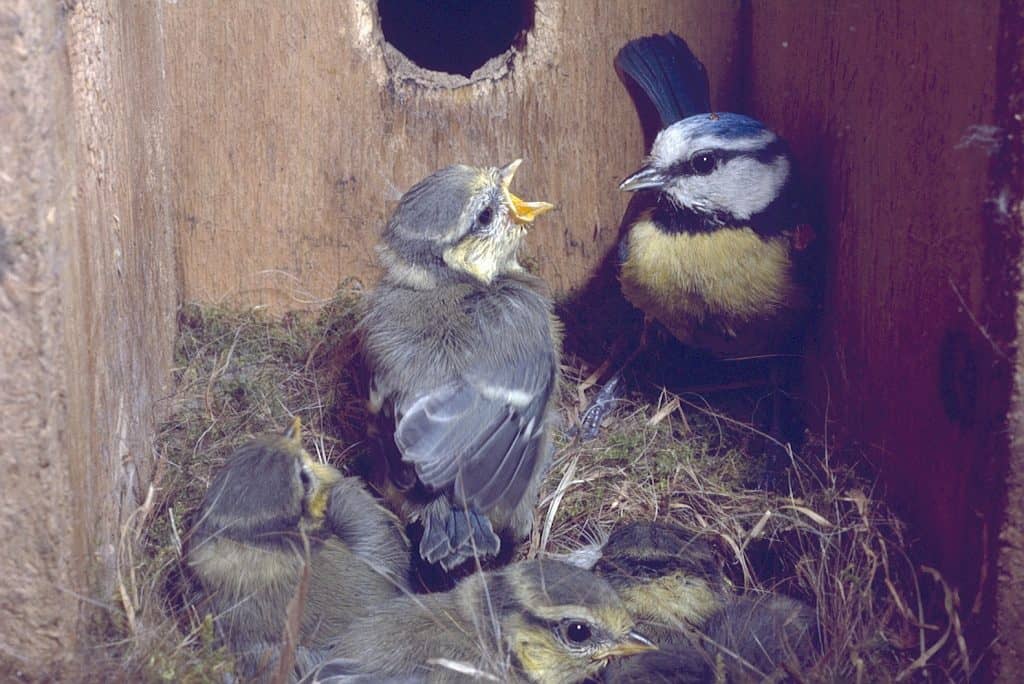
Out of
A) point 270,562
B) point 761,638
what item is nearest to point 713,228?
point 761,638

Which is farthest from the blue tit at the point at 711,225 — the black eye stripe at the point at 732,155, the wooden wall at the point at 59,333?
the wooden wall at the point at 59,333

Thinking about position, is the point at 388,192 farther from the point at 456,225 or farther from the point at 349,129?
the point at 456,225

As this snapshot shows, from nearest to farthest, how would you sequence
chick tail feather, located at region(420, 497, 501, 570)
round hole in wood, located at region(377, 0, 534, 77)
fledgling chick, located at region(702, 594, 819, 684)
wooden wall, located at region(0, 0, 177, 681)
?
wooden wall, located at region(0, 0, 177, 681), fledgling chick, located at region(702, 594, 819, 684), chick tail feather, located at region(420, 497, 501, 570), round hole in wood, located at region(377, 0, 534, 77)

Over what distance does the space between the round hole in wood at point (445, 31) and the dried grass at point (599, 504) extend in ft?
4.08

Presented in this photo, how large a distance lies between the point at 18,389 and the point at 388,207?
1218 mm

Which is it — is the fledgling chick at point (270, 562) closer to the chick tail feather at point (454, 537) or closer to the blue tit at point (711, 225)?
the chick tail feather at point (454, 537)

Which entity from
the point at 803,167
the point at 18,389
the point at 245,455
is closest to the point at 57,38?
the point at 18,389

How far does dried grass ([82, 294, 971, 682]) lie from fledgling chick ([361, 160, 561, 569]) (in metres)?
0.22

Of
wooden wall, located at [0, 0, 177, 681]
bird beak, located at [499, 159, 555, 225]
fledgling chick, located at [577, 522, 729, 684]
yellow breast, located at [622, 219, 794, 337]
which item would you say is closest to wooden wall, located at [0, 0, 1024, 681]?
wooden wall, located at [0, 0, 177, 681]

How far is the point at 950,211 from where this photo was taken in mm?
1702

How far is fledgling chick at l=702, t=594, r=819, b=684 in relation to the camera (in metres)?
1.71

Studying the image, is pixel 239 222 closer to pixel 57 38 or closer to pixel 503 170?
pixel 503 170

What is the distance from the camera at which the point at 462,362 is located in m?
2.16

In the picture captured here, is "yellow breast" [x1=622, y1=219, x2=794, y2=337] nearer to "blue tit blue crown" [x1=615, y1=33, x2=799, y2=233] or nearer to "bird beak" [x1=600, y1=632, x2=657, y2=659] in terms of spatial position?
"blue tit blue crown" [x1=615, y1=33, x2=799, y2=233]
